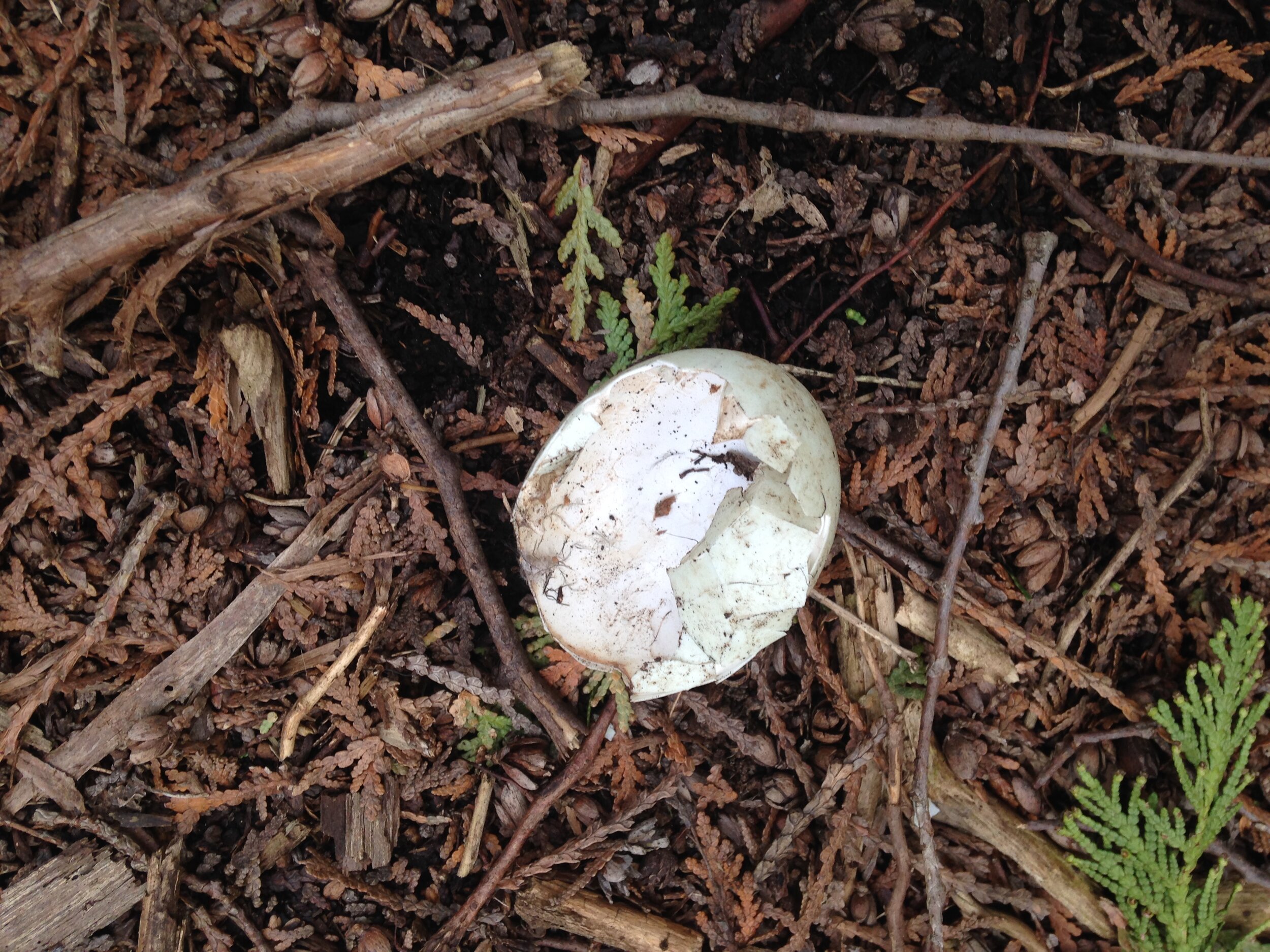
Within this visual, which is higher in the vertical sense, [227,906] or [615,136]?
[615,136]

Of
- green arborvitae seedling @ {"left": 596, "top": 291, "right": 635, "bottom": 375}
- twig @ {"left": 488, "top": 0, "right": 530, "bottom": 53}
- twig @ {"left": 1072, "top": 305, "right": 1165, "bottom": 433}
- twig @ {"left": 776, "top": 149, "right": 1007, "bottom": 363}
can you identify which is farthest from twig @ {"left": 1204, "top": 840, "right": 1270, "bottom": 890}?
twig @ {"left": 488, "top": 0, "right": 530, "bottom": 53}

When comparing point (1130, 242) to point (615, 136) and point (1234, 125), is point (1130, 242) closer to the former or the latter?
point (1234, 125)

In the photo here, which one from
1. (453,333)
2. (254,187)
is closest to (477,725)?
(453,333)

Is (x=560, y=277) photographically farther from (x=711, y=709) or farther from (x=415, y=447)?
(x=711, y=709)

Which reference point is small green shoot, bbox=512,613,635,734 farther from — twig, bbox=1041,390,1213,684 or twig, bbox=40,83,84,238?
twig, bbox=40,83,84,238

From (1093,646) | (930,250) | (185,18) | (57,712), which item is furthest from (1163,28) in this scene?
(57,712)

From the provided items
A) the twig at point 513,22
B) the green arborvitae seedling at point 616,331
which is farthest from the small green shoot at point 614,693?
the twig at point 513,22

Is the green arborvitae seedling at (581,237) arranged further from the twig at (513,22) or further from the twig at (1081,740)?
the twig at (1081,740)
